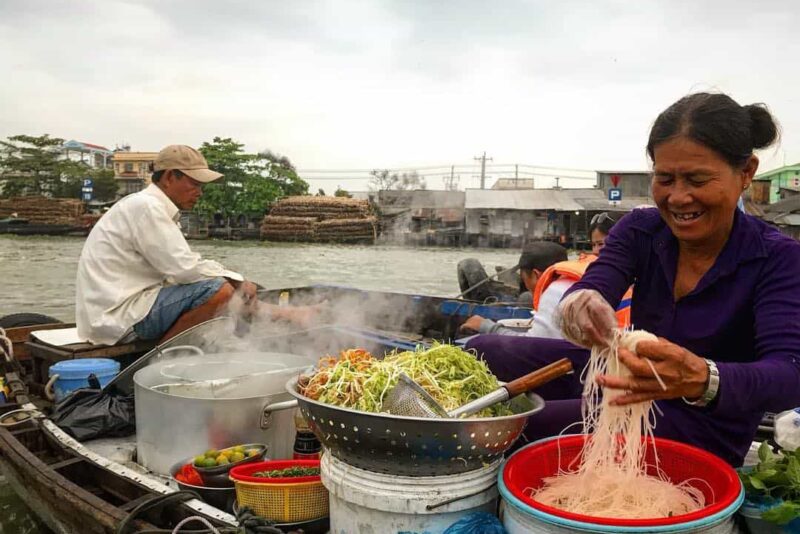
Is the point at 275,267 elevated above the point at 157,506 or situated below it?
below

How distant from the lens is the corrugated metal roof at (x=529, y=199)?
40.5m

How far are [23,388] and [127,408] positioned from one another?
1.47m

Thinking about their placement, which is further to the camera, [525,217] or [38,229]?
[38,229]

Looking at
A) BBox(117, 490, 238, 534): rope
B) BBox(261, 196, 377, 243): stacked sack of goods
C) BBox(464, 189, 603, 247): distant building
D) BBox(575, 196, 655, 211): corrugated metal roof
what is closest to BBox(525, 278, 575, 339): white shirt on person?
BBox(117, 490, 238, 534): rope

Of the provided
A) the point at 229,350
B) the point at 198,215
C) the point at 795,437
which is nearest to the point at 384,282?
the point at 229,350

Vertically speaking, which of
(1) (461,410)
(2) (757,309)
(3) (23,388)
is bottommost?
(3) (23,388)

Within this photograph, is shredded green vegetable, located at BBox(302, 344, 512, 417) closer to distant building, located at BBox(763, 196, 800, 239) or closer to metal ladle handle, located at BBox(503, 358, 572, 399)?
metal ladle handle, located at BBox(503, 358, 572, 399)

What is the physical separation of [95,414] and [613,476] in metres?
3.45

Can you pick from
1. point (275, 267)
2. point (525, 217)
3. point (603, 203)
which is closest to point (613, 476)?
point (275, 267)

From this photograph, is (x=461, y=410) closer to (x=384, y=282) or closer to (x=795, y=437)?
(x=795, y=437)

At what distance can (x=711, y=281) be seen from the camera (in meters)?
2.32

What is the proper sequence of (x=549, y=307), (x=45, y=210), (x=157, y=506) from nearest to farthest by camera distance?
(x=157, y=506) → (x=549, y=307) → (x=45, y=210)

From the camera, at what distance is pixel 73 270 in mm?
26281

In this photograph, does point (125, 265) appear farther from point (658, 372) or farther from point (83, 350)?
point (658, 372)
